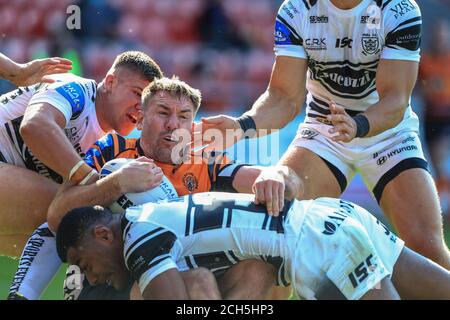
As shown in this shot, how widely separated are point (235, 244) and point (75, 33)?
933 centimetres

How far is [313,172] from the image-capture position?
534cm

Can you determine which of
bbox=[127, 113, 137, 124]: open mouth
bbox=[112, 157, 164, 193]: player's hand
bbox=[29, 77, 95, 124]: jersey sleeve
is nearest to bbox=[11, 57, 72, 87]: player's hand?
bbox=[29, 77, 95, 124]: jersey sleeve

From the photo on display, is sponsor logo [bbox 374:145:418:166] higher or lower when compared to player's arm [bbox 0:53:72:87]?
lower

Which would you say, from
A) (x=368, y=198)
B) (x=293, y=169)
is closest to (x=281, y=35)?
(x=293, y=169)

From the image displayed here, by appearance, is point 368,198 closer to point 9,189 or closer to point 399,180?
point 399,180

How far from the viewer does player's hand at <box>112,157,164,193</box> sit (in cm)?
439

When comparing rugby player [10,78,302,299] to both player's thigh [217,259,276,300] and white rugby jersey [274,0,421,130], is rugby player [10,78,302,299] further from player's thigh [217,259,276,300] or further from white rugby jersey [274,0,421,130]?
white rugby jersey [274,0,421,130]

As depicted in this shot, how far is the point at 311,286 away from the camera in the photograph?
3.96m

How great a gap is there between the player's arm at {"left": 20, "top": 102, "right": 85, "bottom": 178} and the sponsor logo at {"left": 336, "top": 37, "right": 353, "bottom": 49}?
172cm

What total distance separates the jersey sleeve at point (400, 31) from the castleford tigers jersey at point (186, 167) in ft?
3.70

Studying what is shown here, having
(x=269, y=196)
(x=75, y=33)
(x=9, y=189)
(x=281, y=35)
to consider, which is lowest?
(x=75, y=33)

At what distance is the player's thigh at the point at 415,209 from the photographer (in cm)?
496

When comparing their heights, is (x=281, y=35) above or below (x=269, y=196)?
above
